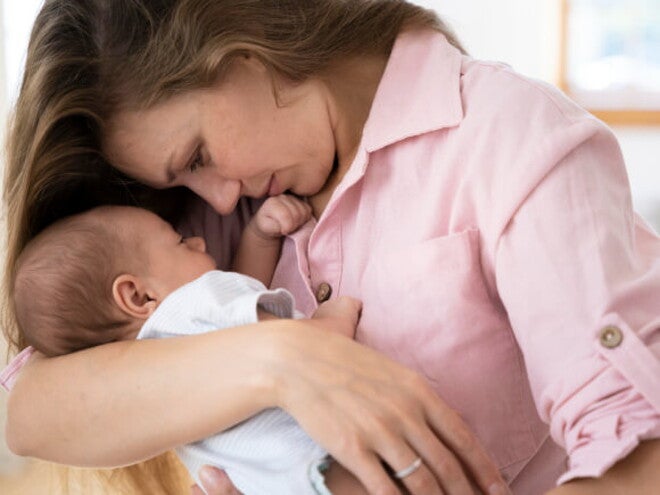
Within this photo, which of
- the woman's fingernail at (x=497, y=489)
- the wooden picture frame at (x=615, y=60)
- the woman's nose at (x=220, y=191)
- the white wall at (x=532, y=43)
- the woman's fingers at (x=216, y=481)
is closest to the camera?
the woman's fingernail at (x=497, y=489)

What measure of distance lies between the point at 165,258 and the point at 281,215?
0.67 feet

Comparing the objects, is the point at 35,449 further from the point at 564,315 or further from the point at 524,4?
the point at 524,4

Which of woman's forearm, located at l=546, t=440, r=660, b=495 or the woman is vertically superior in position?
the woman

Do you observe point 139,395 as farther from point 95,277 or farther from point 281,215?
point 281,215

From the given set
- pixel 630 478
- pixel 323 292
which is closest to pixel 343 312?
pixel 323 292

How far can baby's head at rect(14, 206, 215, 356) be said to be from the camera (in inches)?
53.3

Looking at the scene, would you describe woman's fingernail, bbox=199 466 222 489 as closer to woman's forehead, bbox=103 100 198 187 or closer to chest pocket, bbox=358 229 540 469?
chest pocket, bbox=358 229 540 469

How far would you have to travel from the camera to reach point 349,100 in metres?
1.49

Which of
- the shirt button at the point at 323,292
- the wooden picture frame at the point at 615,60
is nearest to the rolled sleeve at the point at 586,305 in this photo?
the shirt button at the point at 323,292

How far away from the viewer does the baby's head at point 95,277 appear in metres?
1.35

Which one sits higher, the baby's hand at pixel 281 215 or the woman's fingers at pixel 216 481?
the baby's hand at pixel 281 215

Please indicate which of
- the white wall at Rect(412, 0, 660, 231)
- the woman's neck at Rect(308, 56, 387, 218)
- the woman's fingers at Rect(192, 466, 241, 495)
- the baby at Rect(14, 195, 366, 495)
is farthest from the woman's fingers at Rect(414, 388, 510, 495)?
the white wall at Rect(412, 0, 660, 231)

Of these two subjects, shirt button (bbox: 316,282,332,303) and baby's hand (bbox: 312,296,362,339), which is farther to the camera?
shirt button (bbox: 316,282,332,303)

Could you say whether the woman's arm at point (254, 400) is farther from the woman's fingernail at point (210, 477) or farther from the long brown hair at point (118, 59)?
the long brown hair at point (118, 59)
